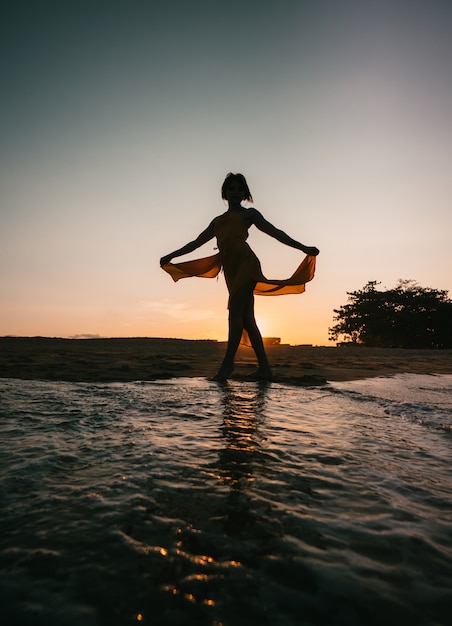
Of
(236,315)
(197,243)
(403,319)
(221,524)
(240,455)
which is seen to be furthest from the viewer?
(403,319)

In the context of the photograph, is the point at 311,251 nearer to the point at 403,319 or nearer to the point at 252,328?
the point at 252,328

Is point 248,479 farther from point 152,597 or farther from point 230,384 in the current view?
point 230,384

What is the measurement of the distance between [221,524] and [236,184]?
4.55 metres

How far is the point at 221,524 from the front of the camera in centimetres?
97

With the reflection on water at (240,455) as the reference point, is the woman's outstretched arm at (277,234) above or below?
above

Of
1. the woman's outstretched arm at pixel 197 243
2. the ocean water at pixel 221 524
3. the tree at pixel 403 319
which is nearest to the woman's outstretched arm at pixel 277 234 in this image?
the woman's outstretched arm at pixel 197 243

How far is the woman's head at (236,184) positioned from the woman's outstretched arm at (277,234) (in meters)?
0.27

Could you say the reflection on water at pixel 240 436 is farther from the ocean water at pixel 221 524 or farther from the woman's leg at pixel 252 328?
the woman's leg at pixel 252 328

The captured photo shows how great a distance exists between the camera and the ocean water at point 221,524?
0.69 metres

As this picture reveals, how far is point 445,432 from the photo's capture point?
214 centimetres

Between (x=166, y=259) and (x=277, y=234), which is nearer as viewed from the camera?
(x=277, y=234)

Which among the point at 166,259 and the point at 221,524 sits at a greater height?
the point at 166,259

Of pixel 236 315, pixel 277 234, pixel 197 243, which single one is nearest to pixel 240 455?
pixel 236 315

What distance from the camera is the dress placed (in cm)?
486
